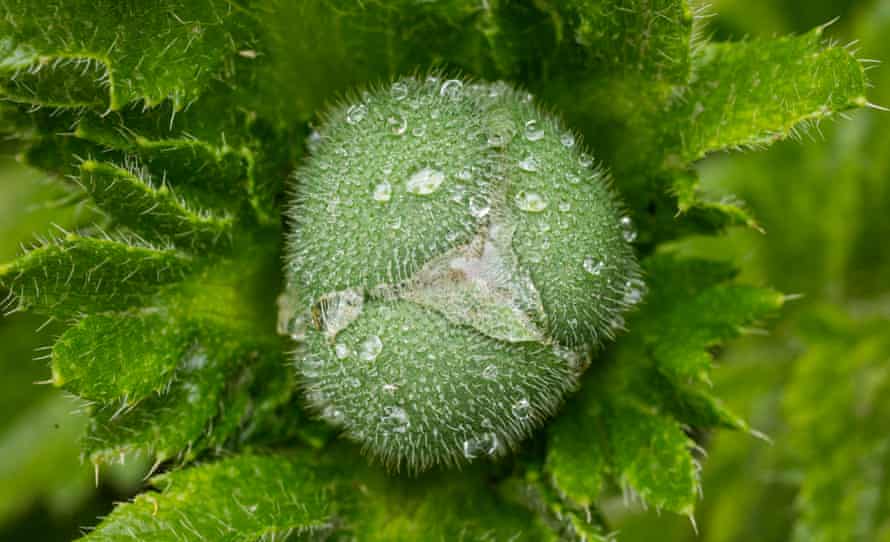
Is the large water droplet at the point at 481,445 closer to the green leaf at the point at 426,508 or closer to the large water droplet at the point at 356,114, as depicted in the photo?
the green leaf at the point at 426,508

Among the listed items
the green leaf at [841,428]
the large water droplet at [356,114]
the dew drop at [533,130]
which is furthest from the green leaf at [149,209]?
the green leaf at [841,428]

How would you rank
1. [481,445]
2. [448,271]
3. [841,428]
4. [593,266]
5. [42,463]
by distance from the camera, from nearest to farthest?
[448,271] < [593,266] < [481,445] < [841,428] < [42,463]

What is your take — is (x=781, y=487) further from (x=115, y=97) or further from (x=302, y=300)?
(x=115, y=97)

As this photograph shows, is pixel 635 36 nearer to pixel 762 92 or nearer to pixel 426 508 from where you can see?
pixel 762 92

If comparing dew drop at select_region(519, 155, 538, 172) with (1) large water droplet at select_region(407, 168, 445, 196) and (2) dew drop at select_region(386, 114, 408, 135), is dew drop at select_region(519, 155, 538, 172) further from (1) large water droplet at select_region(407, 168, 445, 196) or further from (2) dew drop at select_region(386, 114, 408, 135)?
(2) dew drop at select_region(386, 114, 408, 135)

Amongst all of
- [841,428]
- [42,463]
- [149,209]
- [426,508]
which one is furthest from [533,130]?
[42,463]

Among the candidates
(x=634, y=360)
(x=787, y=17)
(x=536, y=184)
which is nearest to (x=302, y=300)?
(x=536, y=184)

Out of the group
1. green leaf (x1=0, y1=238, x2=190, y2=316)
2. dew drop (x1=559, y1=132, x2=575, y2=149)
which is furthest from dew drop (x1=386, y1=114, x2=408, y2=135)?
green leaf (x1=0, y1=238, x2=190, y2=316)
